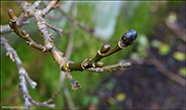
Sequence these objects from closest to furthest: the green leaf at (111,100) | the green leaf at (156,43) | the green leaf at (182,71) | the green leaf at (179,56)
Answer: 1. the green leaf at (111,100)
2. the green leaf at (182,71)
3. the green leaf at (179,56)
4. the green leaf at (156,43)

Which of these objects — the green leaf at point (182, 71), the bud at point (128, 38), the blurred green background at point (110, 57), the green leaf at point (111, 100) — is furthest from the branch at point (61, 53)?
the green leaf at point (182, 71)

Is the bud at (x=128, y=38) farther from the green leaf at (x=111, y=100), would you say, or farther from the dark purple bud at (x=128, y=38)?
the green leaf at (x=111, y=100)

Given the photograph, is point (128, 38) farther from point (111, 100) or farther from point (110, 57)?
point (111, 100)

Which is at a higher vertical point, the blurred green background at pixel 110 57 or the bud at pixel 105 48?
the bud at pixel 105 48

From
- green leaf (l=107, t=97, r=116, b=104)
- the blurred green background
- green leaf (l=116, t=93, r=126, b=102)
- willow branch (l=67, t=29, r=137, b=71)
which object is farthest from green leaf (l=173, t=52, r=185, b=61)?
willow branch (l=67, t=29, r=137, b=71)

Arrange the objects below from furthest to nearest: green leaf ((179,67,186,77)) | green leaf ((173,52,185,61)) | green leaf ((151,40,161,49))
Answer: green leaf ((151,40,161,49))
green leaf ((173,52,185,61))
green leaf ((179,67,186,77))

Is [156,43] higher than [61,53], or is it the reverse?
[61,53]

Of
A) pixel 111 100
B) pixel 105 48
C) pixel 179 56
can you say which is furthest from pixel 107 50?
pixel 179 56

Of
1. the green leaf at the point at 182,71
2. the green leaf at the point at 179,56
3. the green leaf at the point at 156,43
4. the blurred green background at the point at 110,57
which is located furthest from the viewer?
the green leaf at the point at 156,43

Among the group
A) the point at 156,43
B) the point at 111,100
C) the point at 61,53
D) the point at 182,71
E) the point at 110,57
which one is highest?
the point at 61,53

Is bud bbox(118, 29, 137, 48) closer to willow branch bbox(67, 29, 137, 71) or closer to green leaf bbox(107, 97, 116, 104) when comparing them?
willow branch bbox(67, 29, 137, 71)
